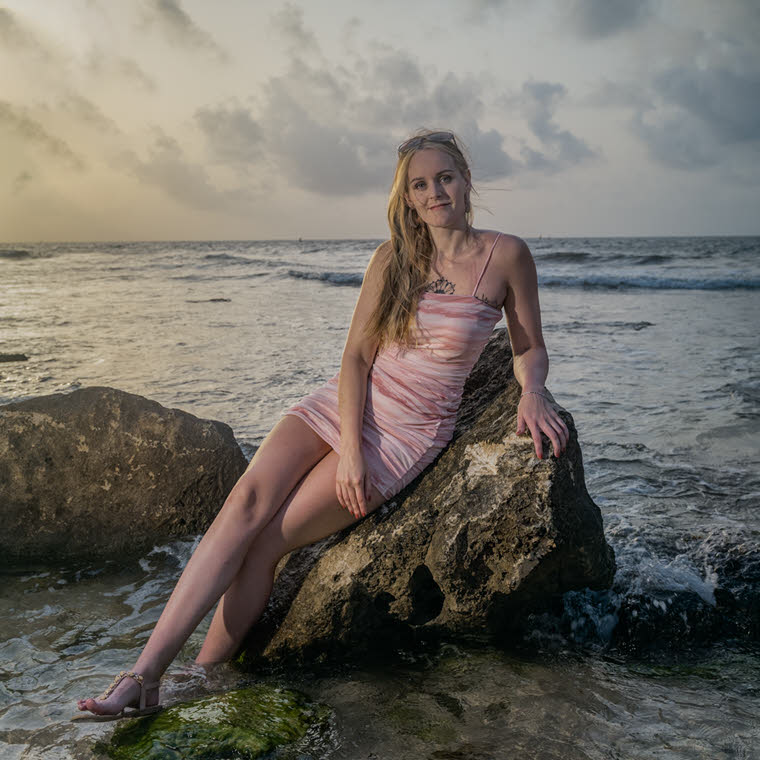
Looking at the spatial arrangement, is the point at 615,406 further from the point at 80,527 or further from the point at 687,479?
the point at 80,527

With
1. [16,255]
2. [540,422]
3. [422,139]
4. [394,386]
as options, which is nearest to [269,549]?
[394,386]

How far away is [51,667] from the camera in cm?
330

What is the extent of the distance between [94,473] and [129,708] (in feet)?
6.62

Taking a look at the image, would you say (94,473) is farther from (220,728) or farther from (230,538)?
(220,728)

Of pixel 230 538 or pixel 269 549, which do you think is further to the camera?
pixel 269 549

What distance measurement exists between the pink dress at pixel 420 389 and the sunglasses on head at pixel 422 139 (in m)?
0.57

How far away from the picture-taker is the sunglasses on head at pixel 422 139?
344 centimetres

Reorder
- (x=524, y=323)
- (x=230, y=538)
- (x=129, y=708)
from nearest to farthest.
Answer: (x=129, y=708) < (x=230, y=538) < (x=524, y=323)

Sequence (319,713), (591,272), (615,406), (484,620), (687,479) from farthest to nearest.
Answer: (591,272) < (615,406) < (687,479) < (484,620) < (319,713)

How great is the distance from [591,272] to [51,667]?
2938 centimetres

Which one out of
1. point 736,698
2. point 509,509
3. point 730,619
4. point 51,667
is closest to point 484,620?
point 509,509

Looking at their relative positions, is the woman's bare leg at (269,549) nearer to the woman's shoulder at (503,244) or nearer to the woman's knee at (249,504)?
the woman's knee at (249,504)

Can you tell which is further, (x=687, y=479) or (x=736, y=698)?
(x=687, y=479)

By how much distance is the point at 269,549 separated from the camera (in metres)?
3.25
